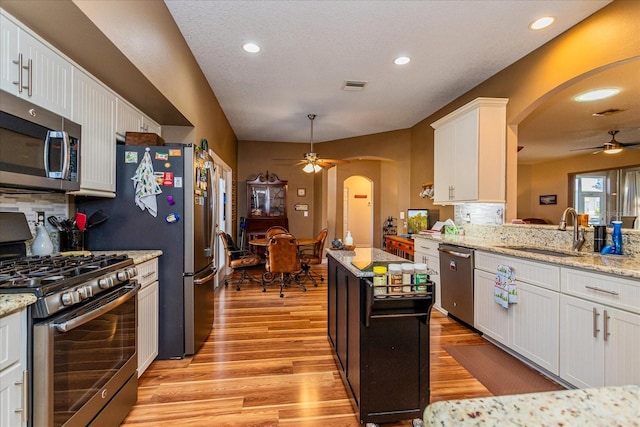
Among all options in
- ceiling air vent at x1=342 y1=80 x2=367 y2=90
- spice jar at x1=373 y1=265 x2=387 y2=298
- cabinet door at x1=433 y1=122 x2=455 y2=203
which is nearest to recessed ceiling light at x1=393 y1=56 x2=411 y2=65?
ceiling air vent at x1=342 y1=80 x2=367 y2=90

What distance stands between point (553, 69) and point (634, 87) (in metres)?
1.98

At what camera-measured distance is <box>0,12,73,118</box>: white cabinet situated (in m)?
1.52

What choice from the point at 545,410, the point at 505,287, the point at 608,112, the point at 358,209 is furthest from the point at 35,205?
the point at 358,209

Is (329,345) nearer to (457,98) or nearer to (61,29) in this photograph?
(61,29)

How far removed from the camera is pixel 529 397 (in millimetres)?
514

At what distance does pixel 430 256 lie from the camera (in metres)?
3.99

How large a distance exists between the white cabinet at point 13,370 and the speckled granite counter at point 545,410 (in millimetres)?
1460

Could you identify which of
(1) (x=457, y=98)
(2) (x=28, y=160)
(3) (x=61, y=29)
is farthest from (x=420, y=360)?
(1) (x=457, y=98)

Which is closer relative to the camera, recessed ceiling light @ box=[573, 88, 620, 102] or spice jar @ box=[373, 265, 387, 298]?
spice jar @ box=[373, 265, 387, 298]

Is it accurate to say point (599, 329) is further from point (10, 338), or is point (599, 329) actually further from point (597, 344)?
point (10, 338)

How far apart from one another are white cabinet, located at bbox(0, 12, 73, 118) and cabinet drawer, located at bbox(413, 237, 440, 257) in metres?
3.64

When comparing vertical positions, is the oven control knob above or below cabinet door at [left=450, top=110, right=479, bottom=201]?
below

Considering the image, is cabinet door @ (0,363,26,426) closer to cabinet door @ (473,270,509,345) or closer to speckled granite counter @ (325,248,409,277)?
speckled granite counter @ (325,248,409,277)

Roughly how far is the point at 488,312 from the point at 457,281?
482 mm
